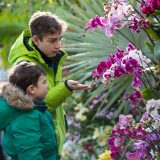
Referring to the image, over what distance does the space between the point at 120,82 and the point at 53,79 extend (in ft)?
4.27

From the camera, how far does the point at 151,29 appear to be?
351 cm

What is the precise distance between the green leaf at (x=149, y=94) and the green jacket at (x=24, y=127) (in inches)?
23.1

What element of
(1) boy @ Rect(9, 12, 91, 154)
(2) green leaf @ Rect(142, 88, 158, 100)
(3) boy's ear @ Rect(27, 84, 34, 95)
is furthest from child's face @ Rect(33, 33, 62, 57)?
(2) green leaf @ Rect(142, 88, 158, 100)

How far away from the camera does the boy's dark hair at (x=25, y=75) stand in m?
3.74

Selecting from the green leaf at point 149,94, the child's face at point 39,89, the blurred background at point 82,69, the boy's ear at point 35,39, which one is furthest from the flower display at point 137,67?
the blurred background at point 82,69

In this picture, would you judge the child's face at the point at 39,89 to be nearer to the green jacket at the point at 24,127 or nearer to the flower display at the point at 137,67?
the green jacket at the point at 24,127

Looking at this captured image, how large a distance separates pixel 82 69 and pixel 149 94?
2.22 meters

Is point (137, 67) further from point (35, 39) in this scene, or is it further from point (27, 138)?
point (35, 39)

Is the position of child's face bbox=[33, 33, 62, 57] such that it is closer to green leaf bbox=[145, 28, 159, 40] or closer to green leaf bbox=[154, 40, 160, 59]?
green leaf bbox=[145, 28, 159, 40]

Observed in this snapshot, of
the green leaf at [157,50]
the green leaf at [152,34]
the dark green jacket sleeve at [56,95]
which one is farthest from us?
the dark green jacket sleeve at [56,95]

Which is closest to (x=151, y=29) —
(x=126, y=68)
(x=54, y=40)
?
(x=126, y=68)

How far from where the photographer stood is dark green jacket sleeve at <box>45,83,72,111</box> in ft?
13.0

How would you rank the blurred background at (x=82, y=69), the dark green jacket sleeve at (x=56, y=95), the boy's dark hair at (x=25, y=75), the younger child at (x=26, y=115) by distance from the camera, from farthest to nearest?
the blurred background at (x=82, y=69)
the dark green jacket sleeve at (x=56, y=95)
the boy's dark hair at (x=25, y=75)
the younger child at (x=26, y=115)

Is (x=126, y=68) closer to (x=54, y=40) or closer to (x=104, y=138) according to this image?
(x=54, y=40)
